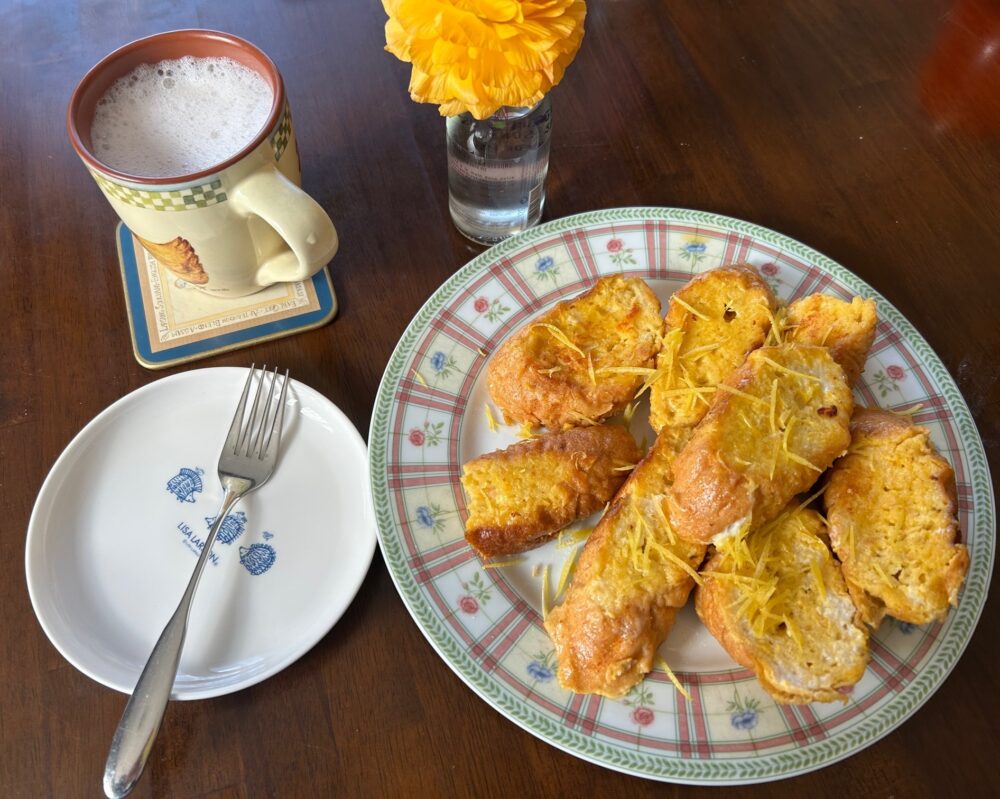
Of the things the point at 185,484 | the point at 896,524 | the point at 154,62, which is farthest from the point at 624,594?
the point at 154,62

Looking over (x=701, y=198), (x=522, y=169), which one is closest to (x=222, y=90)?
(x=522, y=169)

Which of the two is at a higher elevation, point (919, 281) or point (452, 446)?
point (919, 281)

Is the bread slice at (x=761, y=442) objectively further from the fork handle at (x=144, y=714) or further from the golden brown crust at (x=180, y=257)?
the golden brown crust at (x=180, y=257)

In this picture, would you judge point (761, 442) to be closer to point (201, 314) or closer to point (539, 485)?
point (539, 485)

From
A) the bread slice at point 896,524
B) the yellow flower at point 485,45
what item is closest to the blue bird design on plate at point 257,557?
the yellow flower at point 485,45

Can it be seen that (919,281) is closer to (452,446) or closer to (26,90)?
(452,446)
